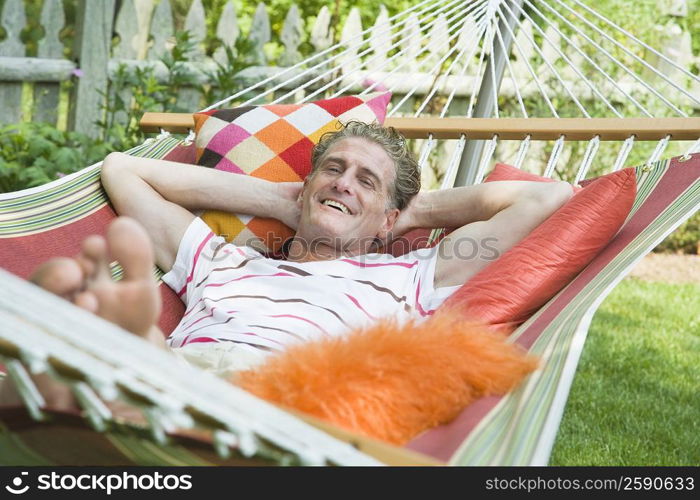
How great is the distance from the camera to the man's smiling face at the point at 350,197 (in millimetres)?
2010

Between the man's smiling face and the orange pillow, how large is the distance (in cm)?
37

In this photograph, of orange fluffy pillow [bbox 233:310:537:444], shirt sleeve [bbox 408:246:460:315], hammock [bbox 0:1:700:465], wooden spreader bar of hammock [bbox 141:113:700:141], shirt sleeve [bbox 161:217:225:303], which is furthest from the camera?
wooden spreader bar of hammock [bbox 141:113:700:141]

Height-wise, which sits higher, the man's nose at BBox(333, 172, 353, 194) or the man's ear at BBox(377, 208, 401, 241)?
the man's nose at BBox(333, 172, 353, 194)

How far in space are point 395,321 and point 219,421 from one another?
0.41 meters

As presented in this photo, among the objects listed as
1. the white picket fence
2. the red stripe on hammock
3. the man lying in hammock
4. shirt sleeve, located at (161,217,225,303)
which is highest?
the red stripe on hammock

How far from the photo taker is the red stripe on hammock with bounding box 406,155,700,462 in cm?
108

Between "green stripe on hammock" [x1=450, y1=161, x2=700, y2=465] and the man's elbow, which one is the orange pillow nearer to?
"green stripe on hammock" [x1=450, y1=161, x2=700, y2=465]

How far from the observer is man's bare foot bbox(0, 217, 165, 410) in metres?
0.99

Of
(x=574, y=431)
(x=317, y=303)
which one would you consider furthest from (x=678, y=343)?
(x=317, y=303)

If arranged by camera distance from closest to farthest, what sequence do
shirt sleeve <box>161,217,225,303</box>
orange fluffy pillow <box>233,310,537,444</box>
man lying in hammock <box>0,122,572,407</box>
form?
orange fluffy pillow <box>233,310,537,444</box> < man lying in hammock <box>0,122,572,407</box> < shirt sleeve <box>161,217,225,303</box>

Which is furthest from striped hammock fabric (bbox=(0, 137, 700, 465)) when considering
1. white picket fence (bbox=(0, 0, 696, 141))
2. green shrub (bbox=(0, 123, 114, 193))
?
white picket fence (bbox=(0, 0, 696, 141))

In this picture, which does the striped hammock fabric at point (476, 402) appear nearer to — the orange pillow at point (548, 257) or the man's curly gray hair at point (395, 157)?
the orange pillow at point (548, 257)

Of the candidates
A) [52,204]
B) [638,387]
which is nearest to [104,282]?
[52,204]

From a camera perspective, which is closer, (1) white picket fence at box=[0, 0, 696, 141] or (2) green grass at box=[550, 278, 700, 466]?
(2) green grass at box=[550, 278, 700, 466]
